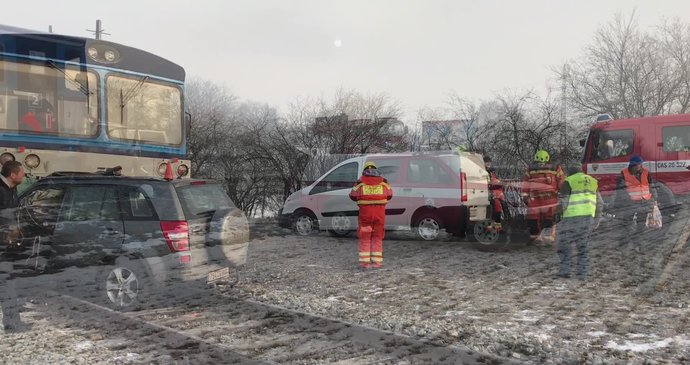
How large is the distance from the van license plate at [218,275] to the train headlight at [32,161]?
12.0 ft

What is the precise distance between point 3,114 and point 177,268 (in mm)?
4211

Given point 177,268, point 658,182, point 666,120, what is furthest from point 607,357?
point 666,120

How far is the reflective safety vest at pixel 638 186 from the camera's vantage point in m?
9.05

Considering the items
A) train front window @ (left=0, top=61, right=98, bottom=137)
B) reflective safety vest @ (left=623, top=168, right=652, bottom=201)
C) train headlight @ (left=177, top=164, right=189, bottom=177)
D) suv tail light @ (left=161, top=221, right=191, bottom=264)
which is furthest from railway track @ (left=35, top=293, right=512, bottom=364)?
reflective safety vest @ (left=623, top=168, right=652, bottom=201)

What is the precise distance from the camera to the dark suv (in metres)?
5.25

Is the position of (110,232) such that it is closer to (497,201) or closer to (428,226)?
(428,226)

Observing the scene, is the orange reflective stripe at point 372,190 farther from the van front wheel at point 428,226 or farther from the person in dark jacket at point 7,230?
the person in dark jacket at point 7,230

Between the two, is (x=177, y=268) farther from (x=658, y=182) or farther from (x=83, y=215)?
(x=658, y=182)

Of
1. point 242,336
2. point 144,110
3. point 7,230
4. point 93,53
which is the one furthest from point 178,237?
point 93,53

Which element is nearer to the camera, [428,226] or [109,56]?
[109,56]

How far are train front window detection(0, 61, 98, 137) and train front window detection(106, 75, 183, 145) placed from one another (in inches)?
11.6

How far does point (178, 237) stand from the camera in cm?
523

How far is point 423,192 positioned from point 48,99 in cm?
651

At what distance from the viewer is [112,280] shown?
5398 mm
